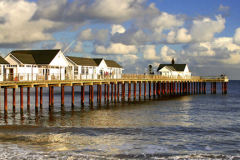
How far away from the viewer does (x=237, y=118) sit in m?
34.5

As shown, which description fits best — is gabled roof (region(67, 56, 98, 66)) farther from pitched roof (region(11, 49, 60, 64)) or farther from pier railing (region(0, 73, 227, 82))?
pitched roof (region(11, 49, 60, 64))

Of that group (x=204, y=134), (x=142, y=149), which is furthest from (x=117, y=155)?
(x=204, y=134)

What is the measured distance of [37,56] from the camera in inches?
1734

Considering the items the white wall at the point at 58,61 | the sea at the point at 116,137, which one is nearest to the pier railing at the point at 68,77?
the white wall at the point at 58,61

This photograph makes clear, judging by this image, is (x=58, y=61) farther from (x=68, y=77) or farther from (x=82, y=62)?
(x=82, y=62)

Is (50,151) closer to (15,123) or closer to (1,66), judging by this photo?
(15,123)

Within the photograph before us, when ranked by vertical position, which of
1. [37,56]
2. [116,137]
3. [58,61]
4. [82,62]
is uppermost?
[37,56]

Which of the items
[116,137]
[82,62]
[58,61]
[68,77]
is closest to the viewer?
[116,137]

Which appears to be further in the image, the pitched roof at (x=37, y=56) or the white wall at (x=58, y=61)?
the white wall at (x=58, y=61)

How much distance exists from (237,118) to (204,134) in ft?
37.3

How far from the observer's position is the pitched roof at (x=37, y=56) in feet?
133

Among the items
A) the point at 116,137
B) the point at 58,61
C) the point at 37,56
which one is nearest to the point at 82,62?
the point at 58,61

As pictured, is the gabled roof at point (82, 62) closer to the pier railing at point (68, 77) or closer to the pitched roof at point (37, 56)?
the pier railing at point (68, 77)

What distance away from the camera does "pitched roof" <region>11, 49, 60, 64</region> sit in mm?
40487
